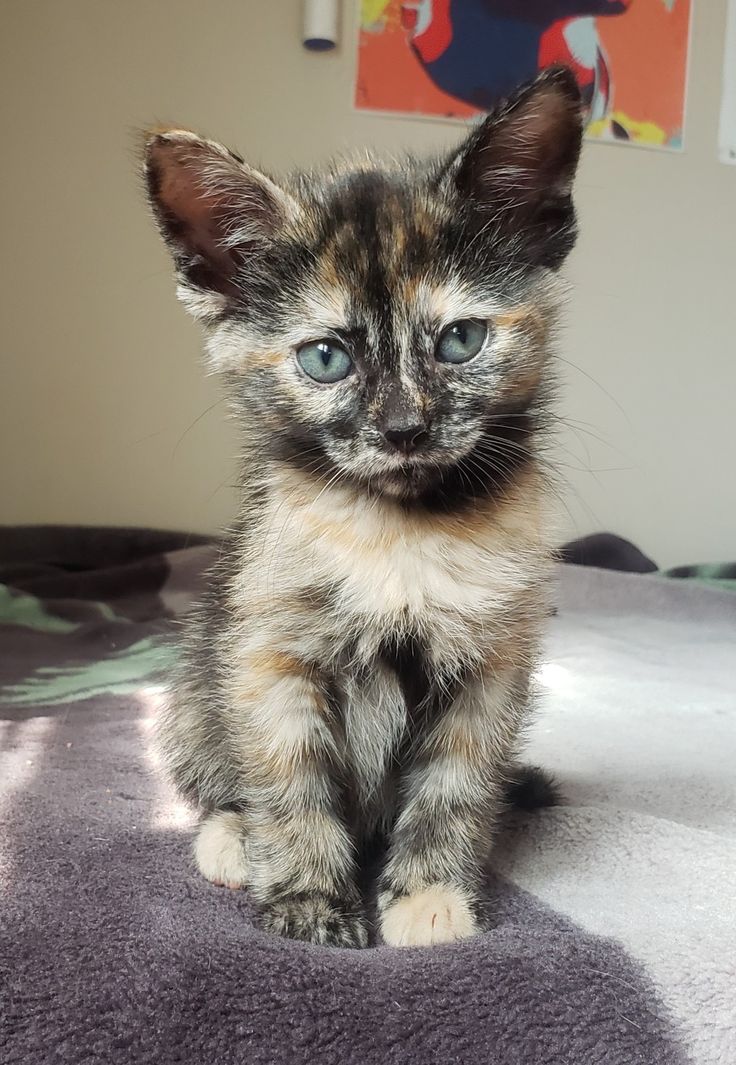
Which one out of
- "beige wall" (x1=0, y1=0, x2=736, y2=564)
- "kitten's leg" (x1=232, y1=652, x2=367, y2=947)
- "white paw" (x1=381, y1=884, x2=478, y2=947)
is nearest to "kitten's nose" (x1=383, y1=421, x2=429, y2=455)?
"kitten's leg" (x1=232, y1=652, x2=367, y2=947)

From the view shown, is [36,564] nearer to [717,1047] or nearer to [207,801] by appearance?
[207,801]

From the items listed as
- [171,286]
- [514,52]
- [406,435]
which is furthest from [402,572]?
[514,52]

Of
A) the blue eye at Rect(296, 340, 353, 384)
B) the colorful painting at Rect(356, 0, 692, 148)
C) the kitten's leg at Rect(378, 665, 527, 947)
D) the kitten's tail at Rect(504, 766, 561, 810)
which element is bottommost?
the kitten's tail at Rect(504, 766, 561, 810)

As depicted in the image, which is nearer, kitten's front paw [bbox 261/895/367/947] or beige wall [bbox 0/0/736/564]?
kitten's front paw [bbox 261/895/367/947]

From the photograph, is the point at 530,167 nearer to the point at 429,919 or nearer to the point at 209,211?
the point at 209,211

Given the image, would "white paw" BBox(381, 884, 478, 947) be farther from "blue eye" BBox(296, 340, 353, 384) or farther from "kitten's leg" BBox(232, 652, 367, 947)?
"blue eye" BBox(296, 340, 353, 384)

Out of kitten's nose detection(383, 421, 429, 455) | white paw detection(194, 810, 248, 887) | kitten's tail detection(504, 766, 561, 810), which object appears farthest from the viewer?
kitten's tail detection(504, 766, 561, 810)

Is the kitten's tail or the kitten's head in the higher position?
the kitten's head
